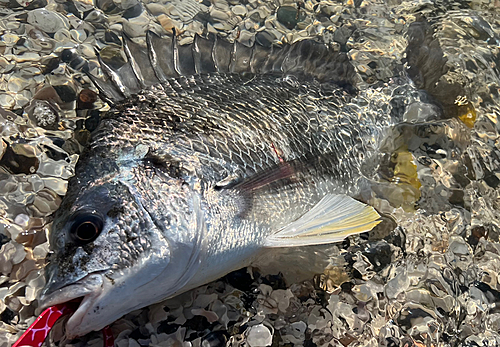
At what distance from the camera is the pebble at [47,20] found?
314 cm

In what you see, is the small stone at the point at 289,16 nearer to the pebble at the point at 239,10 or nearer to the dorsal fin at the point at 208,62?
the pebble at the point at 239,10

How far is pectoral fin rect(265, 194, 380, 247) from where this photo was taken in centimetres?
206

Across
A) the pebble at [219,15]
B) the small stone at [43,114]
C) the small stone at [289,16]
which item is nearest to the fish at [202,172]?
the small stone at [43,114]

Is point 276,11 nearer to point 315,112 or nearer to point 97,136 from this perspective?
point 315,112

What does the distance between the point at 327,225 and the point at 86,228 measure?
1200 mm

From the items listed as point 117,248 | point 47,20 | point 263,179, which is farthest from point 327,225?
point 47,20

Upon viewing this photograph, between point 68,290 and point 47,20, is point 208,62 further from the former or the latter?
→ point 68,290

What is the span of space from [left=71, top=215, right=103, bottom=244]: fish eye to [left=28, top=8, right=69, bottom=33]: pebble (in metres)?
2.12

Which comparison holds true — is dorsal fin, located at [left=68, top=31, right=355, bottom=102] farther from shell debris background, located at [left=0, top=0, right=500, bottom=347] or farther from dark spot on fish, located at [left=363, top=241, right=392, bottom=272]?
dark spot on fish, located at [left=363, top=241, right=392, bottom=272]

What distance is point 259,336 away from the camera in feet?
6.85

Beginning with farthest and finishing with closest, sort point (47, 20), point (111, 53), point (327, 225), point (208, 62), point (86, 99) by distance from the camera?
point (47, 20), point (111, 53), point (86, 99), point (208, 62), point (327, 225)

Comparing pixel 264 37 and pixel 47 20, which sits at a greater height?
pixel 264 37

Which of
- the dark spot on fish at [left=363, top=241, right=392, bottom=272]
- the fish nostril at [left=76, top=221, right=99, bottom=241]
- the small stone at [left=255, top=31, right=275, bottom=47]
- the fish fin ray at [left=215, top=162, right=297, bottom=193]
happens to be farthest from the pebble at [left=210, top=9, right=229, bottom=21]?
the fish nostril at [left=76, top=221, right=99, bottom=241]

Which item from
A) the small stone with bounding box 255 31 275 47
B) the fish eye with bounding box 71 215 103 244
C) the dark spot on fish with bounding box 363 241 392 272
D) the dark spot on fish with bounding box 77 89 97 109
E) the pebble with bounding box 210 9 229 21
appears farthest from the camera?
the pebble with bounding box 210 9 229 21
